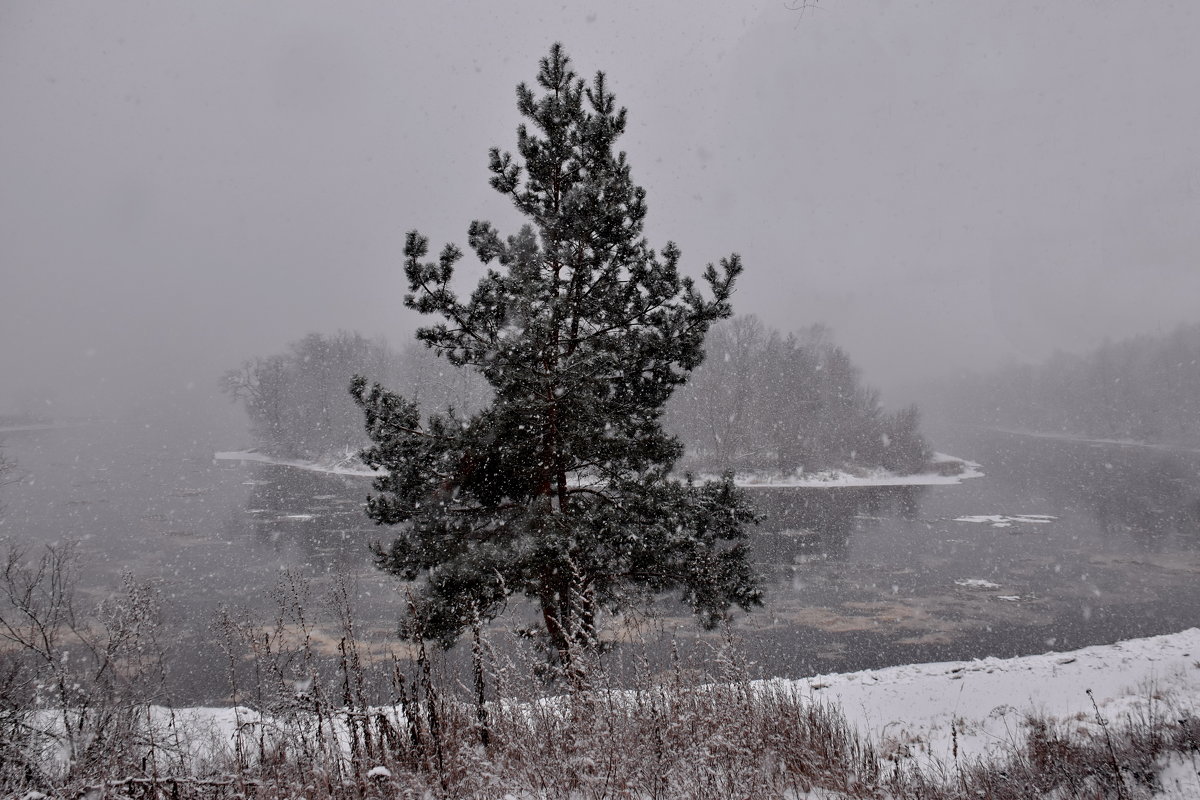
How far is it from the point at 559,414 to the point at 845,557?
18688 mm

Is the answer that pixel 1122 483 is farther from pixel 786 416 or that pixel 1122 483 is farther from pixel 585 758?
pixel 585 758

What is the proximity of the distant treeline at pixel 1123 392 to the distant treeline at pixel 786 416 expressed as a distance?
47.9 metres

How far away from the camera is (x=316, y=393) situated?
63781 mm

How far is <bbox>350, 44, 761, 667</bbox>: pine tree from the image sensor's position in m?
7.07

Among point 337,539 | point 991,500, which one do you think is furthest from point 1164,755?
point 991,500

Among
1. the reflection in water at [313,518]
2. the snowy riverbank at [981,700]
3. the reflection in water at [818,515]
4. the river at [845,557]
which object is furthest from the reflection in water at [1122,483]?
the reflection in water at [313,518]

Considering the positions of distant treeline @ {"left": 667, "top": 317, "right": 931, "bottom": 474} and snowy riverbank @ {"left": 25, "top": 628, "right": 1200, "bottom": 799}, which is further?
distant treeline @ {"left": 667, "top": 317, "right": 931, "bottom": 474}

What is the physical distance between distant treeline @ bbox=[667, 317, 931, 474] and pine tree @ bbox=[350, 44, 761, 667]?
122ft

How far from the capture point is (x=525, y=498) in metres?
8.48

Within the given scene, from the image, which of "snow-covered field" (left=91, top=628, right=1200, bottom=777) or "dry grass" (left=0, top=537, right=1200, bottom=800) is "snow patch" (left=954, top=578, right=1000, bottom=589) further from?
"dry grass" (left=0, top=537, right=1200, bottom=800)

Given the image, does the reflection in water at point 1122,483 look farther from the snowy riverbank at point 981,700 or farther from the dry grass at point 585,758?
the dry grass at point 585,758

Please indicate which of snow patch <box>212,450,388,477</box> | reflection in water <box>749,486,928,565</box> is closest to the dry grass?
reflection in water <box>749,486,928,565</box>

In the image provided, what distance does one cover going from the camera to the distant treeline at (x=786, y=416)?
46.1 m

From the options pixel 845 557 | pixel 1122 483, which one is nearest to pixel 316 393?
pixel 845 557
